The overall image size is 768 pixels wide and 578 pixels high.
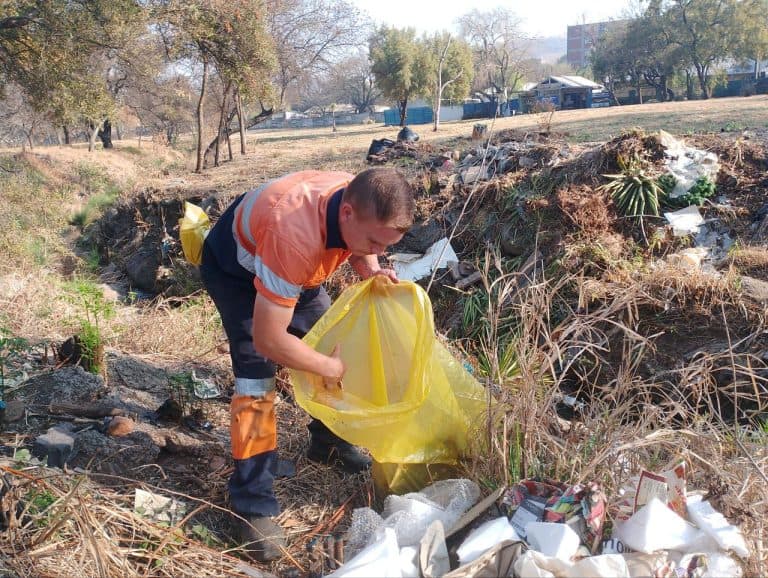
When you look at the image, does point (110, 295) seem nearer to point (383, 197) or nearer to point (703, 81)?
point (383, 197)

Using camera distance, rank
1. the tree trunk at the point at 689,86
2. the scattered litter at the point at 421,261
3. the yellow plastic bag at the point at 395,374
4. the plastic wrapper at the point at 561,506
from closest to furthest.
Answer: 1. the plastic wrapper at the point at 561,506
2. the yellow plastic bag at the point at 395,374
3. the scattered litter at the point at 421,261
4. the tree trunk at the point at 689,86

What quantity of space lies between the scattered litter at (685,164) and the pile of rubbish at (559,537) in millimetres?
5549

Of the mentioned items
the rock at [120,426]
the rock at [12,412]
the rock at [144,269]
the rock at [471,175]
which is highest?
the rock at [471,175]

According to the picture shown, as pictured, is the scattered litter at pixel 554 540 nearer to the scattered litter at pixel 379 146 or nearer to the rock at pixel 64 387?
the rock at pixel 64 387

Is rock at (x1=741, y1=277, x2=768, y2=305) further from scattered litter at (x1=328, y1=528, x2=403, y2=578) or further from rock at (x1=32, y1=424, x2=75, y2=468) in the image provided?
rock at (x1=32, y1=424, x2=75, y2=468)

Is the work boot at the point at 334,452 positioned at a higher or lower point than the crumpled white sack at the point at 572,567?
lower

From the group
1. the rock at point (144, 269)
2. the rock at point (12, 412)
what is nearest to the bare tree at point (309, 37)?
the rock at point (144, 269)

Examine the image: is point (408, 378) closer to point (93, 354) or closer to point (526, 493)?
point (526, 493)

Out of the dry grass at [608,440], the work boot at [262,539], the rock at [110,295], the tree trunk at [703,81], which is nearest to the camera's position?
the dry grass at [608,440]

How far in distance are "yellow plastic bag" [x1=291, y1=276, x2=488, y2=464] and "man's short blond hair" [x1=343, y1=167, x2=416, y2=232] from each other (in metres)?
0.51

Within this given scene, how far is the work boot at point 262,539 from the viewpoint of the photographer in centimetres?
198

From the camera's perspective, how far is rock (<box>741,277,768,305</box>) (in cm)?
502

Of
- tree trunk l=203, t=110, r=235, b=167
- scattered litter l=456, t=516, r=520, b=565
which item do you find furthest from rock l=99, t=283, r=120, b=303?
tree trunk l=203, t=110, r=235, b=167

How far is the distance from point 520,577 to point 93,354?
2711 millimetres
